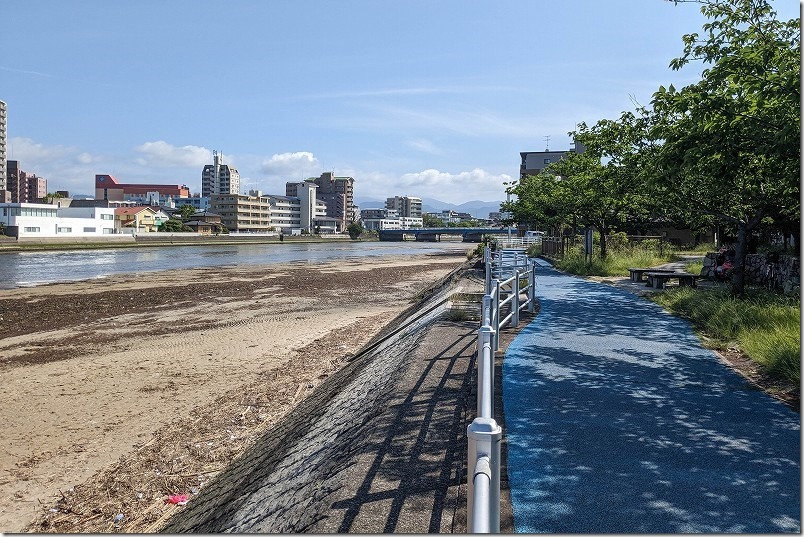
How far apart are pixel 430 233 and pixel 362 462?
149 meters

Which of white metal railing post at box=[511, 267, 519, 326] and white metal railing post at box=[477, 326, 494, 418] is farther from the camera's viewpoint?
white metal railing post at box=[511, 267, 519, 326]

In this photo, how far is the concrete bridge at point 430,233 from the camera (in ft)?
467

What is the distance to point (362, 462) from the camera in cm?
509

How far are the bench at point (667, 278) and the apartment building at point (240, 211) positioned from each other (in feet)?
451

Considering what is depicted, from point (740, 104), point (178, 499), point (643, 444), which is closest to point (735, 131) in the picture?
point (740, 104)

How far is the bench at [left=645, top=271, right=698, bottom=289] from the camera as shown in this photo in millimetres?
16812

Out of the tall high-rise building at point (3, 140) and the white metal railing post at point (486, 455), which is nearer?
the white metal railing post at point (486, 455)

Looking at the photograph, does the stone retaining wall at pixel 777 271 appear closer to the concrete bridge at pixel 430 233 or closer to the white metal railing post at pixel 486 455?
the white metal railing post at pixel 486 455

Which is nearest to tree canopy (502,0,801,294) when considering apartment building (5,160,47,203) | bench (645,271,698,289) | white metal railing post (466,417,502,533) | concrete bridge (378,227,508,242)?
bench (645,271,698,289)

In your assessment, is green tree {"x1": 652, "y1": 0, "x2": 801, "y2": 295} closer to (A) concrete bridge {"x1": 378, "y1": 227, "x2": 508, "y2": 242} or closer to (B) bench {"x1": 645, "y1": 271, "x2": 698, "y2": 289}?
(B) bench {"x1": 645, "y1": 271, "x2": 698, "y2": 289}

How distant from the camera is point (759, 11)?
9.10 m

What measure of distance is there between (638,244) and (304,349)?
77.3 feet

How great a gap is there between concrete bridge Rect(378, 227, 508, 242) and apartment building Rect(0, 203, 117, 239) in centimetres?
7212

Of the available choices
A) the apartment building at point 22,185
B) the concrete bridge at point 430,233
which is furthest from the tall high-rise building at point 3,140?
the concrete bridge at point 430,233
